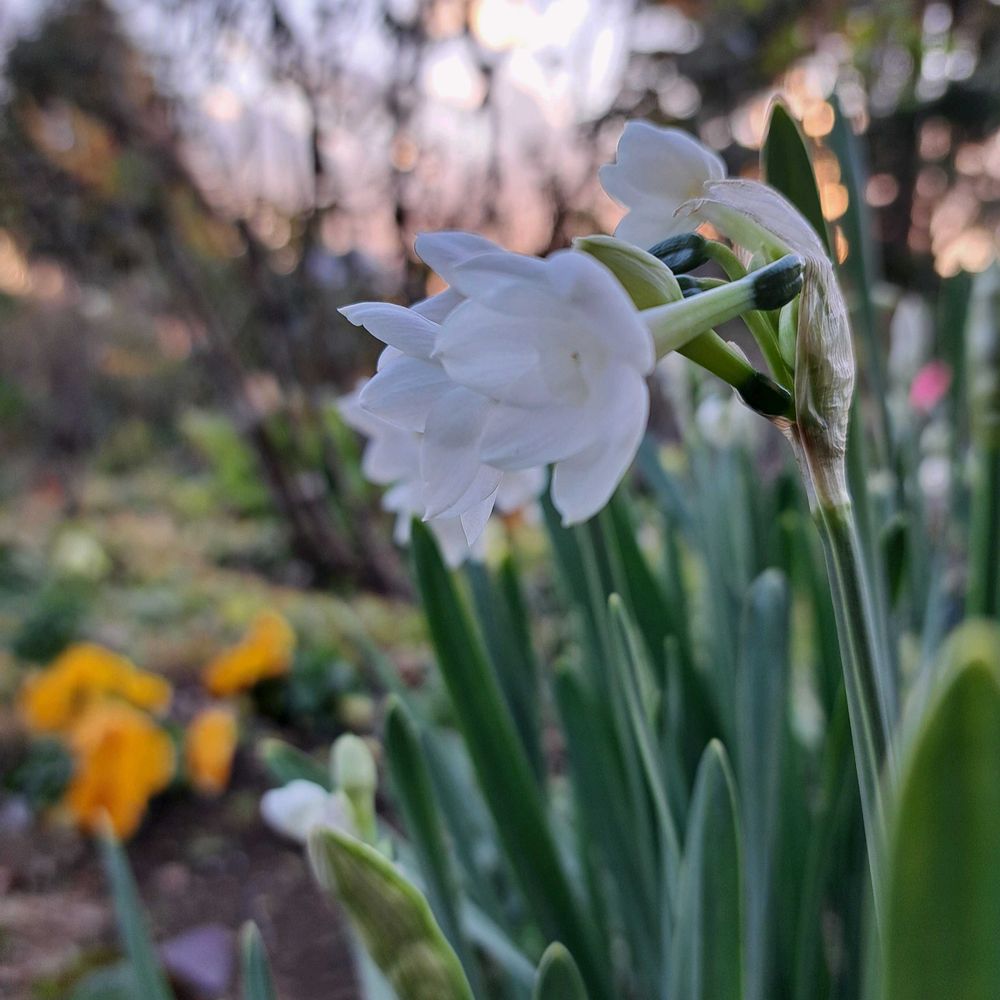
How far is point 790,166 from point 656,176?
0.13m

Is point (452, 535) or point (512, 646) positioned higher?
point (452, 535)

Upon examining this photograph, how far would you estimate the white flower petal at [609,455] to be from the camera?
0.20 m

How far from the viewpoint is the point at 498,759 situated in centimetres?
48

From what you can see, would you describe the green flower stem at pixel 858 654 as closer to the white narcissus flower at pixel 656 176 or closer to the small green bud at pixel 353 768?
the white narcissus flower at pixel 656 176

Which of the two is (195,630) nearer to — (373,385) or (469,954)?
(469,954)

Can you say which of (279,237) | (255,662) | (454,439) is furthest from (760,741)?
(279,237)

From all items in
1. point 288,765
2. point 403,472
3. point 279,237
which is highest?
point 279,237

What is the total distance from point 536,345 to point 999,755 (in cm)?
14

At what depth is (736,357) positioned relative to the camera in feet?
0.73

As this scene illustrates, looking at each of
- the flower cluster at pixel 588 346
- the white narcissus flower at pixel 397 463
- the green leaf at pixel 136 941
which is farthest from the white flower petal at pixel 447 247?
the green leaf at pixel 136 941

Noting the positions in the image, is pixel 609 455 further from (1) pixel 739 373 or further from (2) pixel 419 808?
(2) pixel 419 808

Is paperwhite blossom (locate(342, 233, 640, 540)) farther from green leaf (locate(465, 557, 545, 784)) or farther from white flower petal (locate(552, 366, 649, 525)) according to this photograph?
green leaf (locate(465, 557, 545, 784))

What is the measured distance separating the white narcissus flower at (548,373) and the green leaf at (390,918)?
16 centimetres

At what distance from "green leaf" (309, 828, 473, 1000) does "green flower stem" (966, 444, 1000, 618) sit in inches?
14.1
